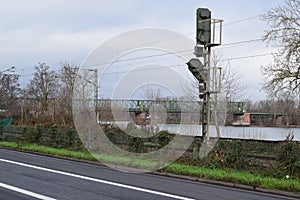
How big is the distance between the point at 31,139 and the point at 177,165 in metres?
15.9

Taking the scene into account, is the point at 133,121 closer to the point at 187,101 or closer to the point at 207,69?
the point at 187,101

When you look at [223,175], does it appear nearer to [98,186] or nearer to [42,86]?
[98,186]

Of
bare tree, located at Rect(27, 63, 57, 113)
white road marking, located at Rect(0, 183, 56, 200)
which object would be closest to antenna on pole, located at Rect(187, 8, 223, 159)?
white road marking, located at Rect(0, 183, 56, 200)

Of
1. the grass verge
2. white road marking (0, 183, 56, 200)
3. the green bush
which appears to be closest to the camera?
white road marking (0, 183, 56, 200)

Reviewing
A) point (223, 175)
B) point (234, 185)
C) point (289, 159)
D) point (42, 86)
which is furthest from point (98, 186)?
point (42, 86)

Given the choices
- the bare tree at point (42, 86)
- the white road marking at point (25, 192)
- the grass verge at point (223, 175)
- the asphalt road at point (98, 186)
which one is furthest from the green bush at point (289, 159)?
the bare tree at point (42, 86)

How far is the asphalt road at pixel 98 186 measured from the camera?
429 inches

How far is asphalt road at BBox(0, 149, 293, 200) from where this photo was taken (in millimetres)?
10898

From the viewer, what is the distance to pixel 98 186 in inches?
490

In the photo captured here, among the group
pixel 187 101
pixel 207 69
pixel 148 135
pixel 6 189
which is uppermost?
pixel 207 69

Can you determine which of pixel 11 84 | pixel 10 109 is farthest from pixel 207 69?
pixel 11 84

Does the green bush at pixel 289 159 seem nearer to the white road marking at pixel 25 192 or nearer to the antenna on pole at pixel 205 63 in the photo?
the antenna on pole at pixel 205 63

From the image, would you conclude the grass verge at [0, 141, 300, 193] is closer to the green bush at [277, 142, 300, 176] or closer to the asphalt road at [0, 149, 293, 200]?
the green bush at [277, 142, 300, 176]

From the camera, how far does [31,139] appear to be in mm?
29953
